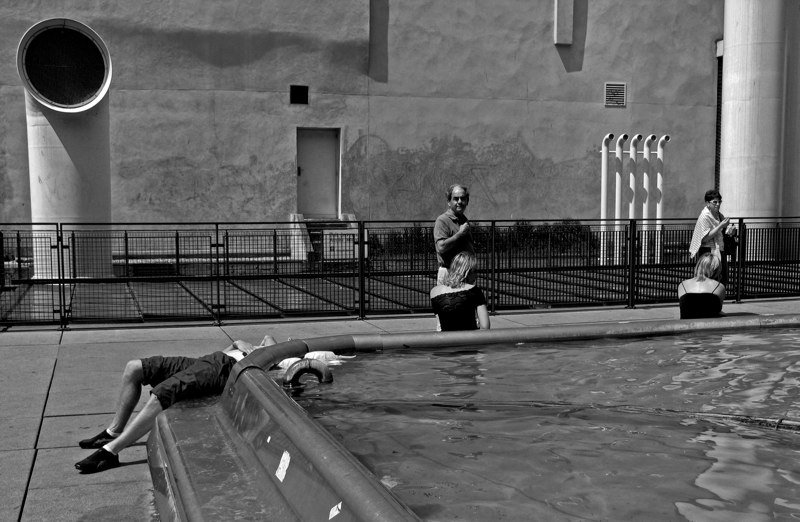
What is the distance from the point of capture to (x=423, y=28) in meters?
24.9

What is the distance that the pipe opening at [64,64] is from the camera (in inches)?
606

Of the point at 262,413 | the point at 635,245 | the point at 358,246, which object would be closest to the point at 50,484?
the point at 262,413

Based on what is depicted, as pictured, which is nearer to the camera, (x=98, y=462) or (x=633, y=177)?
(x=98, y=462)

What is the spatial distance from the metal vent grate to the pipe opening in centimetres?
1578

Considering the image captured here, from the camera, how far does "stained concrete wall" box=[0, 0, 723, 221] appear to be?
22406 mm

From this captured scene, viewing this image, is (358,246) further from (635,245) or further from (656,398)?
(656,398)

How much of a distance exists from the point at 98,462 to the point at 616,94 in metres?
23.3

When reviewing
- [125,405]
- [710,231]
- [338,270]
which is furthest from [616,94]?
[125,405]

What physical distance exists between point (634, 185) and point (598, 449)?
60.7ft

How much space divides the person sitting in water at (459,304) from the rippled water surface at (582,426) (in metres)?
1.25

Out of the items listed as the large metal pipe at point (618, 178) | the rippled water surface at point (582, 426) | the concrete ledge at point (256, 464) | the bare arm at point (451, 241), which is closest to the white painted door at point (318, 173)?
the large metal pipe at point (618, 178)

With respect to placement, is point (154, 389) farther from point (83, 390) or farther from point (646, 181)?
point (646, 181)

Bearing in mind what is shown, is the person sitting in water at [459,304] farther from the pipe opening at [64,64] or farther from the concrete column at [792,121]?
the concrete column at [792,121]

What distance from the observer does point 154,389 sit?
6.00 metres
